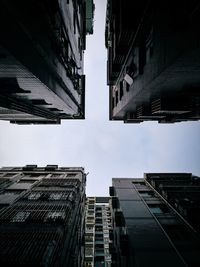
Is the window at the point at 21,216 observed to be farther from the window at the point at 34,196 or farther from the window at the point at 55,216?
the window at the point at 34,196

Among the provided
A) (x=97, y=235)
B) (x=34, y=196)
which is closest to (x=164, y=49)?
(x=34, y=196)

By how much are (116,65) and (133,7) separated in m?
11.2

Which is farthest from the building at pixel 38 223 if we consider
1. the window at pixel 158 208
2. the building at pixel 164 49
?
the building at pixel 164 49

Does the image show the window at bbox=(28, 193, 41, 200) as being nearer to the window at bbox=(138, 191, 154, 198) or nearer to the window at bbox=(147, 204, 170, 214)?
the window at bbox=(138, 191, 154, 198)

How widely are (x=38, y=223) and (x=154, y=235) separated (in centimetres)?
940

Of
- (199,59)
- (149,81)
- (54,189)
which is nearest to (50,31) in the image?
(149,81)

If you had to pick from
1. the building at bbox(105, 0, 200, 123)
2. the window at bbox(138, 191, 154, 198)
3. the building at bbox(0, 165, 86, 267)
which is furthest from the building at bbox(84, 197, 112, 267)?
the building at bbox(105, 0, 200, 123)

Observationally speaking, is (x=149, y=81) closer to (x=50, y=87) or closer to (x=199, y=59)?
(x=199, y=59)

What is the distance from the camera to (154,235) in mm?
17891

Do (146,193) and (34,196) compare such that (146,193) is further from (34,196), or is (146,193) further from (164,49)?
(164,49)

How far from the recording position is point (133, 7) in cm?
1484

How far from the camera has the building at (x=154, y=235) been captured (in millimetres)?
14890

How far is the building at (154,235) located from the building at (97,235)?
1876 cm

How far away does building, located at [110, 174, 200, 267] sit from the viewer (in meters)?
14.9
